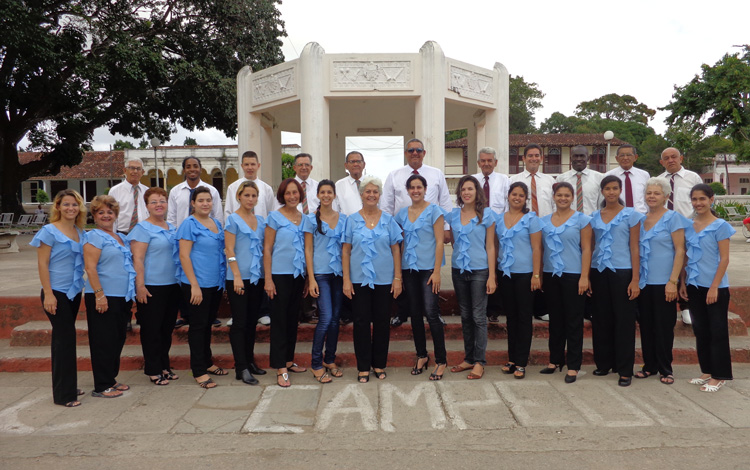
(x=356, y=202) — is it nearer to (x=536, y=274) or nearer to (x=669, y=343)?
(x=536, y=274)

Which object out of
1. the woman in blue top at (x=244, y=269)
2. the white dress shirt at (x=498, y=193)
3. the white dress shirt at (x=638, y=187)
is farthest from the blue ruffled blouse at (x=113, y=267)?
the white dress shirt at (x=638, y=187)

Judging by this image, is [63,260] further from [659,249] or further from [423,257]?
[659,249]

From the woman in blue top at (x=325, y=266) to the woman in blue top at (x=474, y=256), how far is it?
1.06m

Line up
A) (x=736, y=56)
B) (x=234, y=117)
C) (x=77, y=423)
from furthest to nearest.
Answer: (x=736, y=56) → (x=234, y=117) → (x=77, y=423)

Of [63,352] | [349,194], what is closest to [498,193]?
[349,194]

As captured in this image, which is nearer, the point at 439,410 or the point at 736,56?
the point at 439,410

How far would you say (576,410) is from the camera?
156 inches

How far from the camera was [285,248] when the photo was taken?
4516mm

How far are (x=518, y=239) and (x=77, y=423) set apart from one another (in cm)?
386

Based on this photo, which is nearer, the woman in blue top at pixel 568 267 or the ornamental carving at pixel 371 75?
the woman in blue top at pixel 568 267

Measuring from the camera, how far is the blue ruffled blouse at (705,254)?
14.3ft

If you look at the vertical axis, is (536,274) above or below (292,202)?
below

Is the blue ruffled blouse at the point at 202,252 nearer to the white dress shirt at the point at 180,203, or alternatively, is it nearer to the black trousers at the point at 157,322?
the black trousers at the point at 157,322

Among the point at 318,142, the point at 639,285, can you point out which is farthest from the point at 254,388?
the point at 318,142
